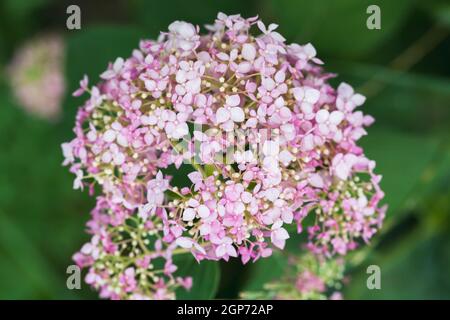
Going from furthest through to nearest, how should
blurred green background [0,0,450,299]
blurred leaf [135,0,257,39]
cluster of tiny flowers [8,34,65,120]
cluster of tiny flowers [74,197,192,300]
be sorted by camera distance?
cluster of tiny flowers [8,34,65,120]
blurred leaf [135,0,257,39]
blurred green background [0,0,450,299]
cluster of tiny flowers [74,197,192,300]

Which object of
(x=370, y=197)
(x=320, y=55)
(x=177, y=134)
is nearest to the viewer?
(x=177, y=134)

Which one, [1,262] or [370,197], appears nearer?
[370,197]

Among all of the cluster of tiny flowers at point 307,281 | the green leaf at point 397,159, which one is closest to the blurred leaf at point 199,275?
the cluster of tiny flowers at point 307,281

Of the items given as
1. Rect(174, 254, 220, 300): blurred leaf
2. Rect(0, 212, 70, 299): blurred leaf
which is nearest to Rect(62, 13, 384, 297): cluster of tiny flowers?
Rect(174, 254, 220, 300): blurred leaf

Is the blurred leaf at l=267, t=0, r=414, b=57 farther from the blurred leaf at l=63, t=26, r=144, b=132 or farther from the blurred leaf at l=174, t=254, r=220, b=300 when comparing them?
the blurred leaf at l=174, t=254, r=220, b=300

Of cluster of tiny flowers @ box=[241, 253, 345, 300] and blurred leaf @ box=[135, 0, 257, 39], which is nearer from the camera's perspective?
cluster of tiny flowers @ box=[241, 253, 345, 300]

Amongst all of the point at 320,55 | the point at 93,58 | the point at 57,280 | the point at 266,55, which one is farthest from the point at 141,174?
the point at 57,280

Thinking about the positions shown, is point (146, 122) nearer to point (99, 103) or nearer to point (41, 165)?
point (99, 103)
